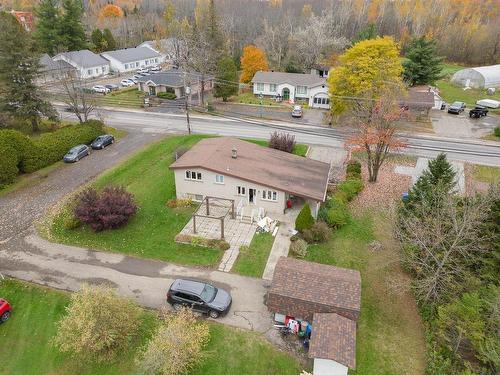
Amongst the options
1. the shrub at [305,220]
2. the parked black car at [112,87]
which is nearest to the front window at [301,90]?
the parked black car at [112,87]

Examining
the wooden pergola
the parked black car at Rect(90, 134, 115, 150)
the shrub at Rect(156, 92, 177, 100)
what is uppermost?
the shrub at Rect(156, 92, 177, 100)

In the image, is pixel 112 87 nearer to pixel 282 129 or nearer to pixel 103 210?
pixel 282 129

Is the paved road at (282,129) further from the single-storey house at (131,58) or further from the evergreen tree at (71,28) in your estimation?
the evergreen tree at (71,28)

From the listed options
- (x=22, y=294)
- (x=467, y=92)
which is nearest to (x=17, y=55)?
(x=22, y=294)

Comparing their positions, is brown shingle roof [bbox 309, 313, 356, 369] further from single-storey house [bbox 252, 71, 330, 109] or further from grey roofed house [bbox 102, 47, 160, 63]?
grey roofed house [bbox 102, 47, 160, 63]

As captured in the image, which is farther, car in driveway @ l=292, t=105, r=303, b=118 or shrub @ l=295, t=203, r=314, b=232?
car in driveway @ l=292, t=105, r=303, b=118

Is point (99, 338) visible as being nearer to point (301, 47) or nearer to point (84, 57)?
point (301, 47)

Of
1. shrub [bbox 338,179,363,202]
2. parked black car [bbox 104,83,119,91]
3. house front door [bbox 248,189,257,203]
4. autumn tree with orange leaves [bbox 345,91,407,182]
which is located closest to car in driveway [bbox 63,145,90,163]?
house front door [bbox 248,189,257,203]
